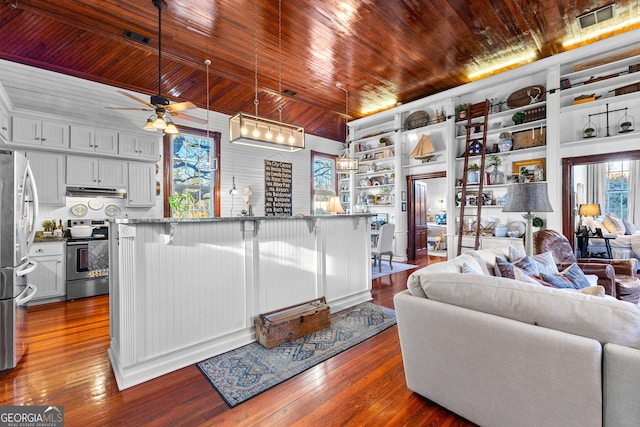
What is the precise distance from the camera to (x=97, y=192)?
482 cm

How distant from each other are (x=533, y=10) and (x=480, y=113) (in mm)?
2385

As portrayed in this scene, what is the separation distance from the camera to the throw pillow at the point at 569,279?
213cm

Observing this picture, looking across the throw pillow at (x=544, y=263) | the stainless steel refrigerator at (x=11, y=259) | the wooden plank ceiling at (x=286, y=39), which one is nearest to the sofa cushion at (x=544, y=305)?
the throw pillow at (x=544, y=263)

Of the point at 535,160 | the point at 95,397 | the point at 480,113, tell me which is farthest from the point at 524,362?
the point at 480,113

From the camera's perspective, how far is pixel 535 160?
544 centimetres

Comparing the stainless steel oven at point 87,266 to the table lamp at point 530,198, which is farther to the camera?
the stainless steel oven at point 87,266

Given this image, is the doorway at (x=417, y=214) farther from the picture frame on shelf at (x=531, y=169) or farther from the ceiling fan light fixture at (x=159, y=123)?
the ceiling fan light fixture at (x=159, y=123)

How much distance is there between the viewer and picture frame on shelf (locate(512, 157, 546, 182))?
534cm

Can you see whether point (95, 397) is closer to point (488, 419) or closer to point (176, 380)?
point (176, 380)

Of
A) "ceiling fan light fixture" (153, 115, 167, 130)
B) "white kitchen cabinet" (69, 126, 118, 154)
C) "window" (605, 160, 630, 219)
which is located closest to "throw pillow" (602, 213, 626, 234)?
"window" (605, 160, 630, 219)

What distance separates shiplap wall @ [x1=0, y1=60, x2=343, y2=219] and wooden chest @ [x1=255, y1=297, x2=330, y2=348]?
12.4 feet

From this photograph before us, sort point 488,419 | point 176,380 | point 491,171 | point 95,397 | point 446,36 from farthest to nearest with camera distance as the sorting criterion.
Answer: point 491,171, point 446,36, point 176,380, point 95,397, point 488,419

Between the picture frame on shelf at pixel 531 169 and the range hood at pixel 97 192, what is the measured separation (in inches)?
286

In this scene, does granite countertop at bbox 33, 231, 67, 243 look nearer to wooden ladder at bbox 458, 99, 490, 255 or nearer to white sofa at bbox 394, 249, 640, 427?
white sofa at bbox 394, 249, 640, 427
